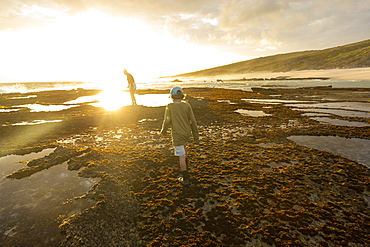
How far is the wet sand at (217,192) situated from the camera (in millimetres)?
2834

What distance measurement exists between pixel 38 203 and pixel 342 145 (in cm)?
932

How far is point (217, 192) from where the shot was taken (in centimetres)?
394

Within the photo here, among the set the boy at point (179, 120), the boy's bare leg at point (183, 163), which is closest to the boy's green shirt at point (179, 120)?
the boy at point (179, 120)

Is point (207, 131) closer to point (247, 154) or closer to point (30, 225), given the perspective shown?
point (247, 154)

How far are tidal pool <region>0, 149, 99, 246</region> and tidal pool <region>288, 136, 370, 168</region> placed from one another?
7385mm

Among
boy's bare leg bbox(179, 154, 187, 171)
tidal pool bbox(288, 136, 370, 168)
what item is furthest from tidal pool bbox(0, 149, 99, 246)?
tidal pool bbox(288, 136, 370, 168)

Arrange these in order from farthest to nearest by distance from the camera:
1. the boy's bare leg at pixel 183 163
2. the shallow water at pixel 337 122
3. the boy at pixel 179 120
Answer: the shallow water at pixel 337 122
the boy's bare leg at pixel 183 163
the boy at pixel 179 120

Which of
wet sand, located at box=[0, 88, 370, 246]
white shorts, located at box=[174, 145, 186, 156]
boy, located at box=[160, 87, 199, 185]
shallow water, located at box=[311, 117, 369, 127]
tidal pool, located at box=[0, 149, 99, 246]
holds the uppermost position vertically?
boy, located at box=[160, 87, 199, 185]

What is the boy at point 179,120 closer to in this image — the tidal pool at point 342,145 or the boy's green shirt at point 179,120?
the boy's green shirt at point 179,120

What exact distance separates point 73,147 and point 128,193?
4175mm

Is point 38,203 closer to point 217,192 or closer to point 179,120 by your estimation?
point 179,120

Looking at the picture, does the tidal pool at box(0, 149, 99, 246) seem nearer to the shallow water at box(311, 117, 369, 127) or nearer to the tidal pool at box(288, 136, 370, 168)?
the tidal pool at box(288, 136, 370, 168)

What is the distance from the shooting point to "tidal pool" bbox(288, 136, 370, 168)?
18.0 feet

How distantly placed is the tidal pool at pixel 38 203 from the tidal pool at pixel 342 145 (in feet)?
24.2
